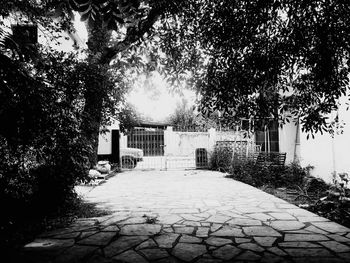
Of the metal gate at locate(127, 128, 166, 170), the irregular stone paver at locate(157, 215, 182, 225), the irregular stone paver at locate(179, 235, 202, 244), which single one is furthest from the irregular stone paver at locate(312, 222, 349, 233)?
the metal gate at locate(127, 128, 166, 170)

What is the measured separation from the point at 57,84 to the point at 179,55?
265 centimetres

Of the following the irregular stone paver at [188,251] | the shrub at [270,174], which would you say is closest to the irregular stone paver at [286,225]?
the irregular stone paver at [188,251]

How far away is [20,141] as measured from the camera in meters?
3.82

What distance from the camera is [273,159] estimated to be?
393 inches

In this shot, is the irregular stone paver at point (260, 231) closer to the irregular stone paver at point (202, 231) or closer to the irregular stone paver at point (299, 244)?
the irregular stone paver at point (299, 244)

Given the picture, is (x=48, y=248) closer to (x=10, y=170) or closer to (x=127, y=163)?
(x=10, y=170)

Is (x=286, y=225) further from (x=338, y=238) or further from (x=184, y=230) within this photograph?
(x=184, y=230)

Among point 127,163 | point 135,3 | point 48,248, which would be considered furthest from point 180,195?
point 127,163

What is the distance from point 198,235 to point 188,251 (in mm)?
689

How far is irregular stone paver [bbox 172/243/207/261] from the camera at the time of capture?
3576 millimetres

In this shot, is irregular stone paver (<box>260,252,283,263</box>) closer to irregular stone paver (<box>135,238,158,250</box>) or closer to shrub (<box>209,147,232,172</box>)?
irregular stone paver (<box>135,238,158,250</box>)

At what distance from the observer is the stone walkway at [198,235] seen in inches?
141

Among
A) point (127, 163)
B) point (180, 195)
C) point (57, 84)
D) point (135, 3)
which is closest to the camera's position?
point (135, 3)

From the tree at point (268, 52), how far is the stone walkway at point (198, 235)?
184 centimetres
